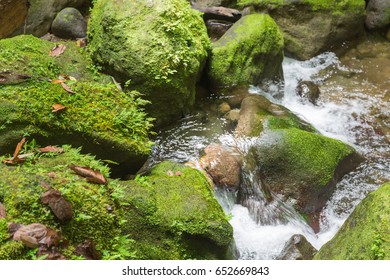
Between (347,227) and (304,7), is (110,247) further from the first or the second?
(304,7)

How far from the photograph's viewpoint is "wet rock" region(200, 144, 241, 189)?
580cm

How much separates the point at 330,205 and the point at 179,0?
388 cm

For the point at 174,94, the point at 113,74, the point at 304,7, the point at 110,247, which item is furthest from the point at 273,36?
the point at 110,247

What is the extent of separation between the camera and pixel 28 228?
3084 millimetres

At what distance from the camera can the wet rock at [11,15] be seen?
21.1 ft

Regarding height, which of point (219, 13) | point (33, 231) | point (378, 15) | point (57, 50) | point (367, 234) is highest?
point (33, 231)

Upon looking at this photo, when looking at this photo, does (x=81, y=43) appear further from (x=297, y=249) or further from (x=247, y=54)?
(x=297, y=249)

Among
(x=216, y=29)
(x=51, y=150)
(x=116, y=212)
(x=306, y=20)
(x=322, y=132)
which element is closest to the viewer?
(x=116, y=212)

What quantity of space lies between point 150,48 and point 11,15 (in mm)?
2424

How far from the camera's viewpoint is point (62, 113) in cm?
457

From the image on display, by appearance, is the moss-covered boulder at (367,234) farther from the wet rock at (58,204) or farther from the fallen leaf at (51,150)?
the fallen leaf at (51,150)

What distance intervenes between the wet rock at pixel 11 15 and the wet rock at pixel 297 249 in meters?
5.30

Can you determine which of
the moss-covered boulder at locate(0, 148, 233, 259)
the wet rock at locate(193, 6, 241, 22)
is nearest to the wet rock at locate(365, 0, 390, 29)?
the wet rock at locate(193, 6, 241, 22)

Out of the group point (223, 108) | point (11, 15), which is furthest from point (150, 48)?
point (11, 15)
